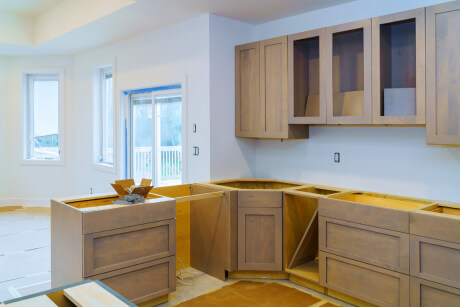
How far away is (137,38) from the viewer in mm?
5055

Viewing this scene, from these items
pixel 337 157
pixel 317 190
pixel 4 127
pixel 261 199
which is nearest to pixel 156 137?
pixel 261 199

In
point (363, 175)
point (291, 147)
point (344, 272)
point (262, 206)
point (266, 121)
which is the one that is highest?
point (266, 121)

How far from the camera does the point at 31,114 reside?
693 cm

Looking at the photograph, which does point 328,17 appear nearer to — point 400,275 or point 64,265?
point 400,275

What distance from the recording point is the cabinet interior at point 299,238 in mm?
3544

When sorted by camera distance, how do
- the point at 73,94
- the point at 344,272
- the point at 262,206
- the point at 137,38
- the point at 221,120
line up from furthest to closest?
1. the point at 73,94
2. the point at 137,38
3. the point at 221,120
4. the point at 262,206
5. the point at 344,272

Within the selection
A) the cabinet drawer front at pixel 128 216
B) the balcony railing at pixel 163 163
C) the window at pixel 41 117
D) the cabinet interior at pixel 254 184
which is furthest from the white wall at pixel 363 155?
the window at pixel 41 117

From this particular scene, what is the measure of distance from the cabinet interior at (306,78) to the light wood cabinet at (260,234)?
0.94 metres

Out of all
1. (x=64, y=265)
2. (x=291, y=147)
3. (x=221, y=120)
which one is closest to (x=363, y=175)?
(x=291, y=147)

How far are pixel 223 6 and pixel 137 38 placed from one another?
1.68 m

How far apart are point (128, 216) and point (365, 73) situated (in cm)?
223

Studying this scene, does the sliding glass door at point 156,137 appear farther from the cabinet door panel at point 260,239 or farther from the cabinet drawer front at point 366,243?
the cabinet drawer front at point 366,243

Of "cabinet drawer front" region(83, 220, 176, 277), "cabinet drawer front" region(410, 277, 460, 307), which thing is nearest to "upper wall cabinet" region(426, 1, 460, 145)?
"cabinet drawer front" region(410, 277, 460, 307)

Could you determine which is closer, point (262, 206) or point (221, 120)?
point (262, 206)
